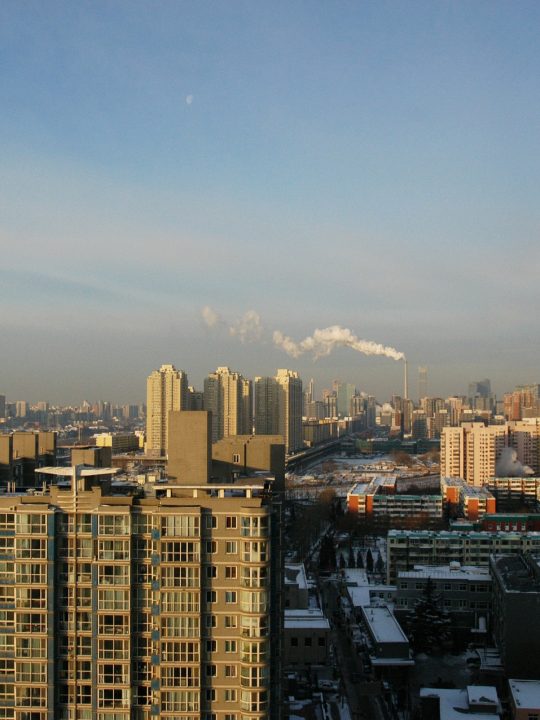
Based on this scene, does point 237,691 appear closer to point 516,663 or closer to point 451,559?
point 516,663

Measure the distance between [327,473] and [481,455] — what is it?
931cm

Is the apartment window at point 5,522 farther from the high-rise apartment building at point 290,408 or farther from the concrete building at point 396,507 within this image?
the high-rise apartment building at point 290,408

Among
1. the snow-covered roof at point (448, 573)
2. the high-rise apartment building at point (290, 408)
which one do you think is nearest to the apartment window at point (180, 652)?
the snow-covered roof at point (448, 573)

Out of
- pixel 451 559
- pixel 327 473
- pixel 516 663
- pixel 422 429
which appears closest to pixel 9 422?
pixel 422 429

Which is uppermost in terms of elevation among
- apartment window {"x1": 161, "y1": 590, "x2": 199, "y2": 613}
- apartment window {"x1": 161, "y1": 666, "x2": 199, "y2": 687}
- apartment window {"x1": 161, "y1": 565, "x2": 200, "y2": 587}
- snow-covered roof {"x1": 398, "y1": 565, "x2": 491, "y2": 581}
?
apartment window {"x1": 161, "y1": 565, "x2": 200, "y2": 587}

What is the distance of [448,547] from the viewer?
44.6 ft

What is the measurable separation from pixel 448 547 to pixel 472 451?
11695 millimetres

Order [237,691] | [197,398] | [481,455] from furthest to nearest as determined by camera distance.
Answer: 1. [197,398]
2. [481,455]
3. [237,691]

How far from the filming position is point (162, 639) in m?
4.56

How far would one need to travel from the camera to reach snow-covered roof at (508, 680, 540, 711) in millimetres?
7211

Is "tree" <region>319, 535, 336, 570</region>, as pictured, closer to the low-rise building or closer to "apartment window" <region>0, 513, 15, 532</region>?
the low-rise building

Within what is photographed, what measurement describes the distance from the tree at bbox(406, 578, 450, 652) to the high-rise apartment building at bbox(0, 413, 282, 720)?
6.18 m

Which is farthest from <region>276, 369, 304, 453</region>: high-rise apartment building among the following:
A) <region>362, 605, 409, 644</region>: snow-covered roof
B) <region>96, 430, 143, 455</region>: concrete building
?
<region>362, 605, 409, 644</region>: snow-covered roof

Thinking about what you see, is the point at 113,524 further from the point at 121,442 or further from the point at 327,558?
the point at 121,442
